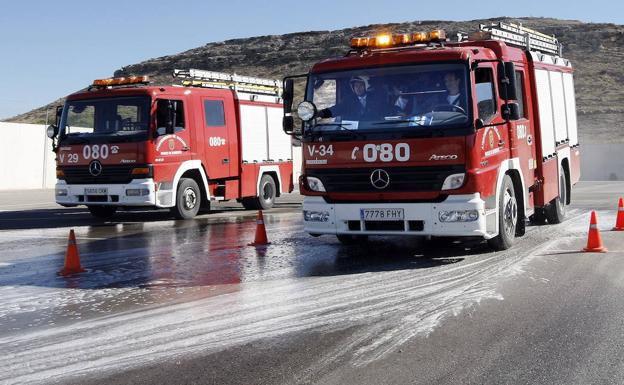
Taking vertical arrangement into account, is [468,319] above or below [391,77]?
below

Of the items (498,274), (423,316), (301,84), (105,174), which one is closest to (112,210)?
(105,174)

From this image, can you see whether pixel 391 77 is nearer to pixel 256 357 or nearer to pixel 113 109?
pixel 256 357

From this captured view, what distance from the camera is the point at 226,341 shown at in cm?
592

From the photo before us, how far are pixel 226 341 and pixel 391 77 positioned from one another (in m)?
4.75

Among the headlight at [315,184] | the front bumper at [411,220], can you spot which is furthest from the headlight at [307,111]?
the front bumper at [411,220]

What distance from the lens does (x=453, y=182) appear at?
9.16 metres

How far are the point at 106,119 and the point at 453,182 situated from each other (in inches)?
348

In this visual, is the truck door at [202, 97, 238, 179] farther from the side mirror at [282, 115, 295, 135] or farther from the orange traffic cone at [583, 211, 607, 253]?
the orange traffic cone at [583, 211, 607, 253]

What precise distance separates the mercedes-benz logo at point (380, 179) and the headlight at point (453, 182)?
0.67 m

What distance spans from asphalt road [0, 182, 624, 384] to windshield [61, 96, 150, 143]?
401 cm

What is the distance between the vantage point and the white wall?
29141mm

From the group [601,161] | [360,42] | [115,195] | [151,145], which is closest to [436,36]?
[360,42]

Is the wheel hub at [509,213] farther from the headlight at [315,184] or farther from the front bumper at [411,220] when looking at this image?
the headlight at [315,184]

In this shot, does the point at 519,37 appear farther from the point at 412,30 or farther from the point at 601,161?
the point at 412,30
